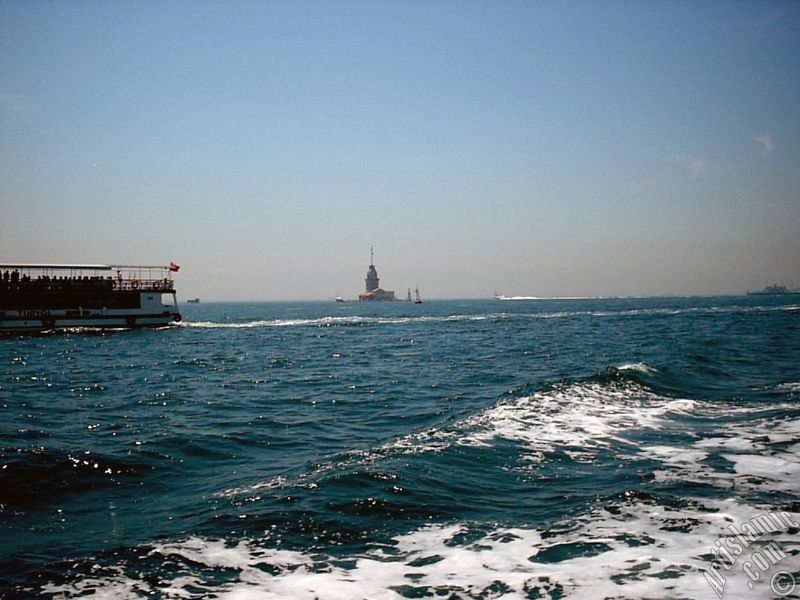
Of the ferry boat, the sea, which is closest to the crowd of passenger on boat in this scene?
the ferry boat

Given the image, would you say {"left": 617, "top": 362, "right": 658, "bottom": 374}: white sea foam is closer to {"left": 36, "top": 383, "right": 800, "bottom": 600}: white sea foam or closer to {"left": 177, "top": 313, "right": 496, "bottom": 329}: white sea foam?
{"left": 36, "top": 383, "right": 800, "bottom": 600}: white sea foam

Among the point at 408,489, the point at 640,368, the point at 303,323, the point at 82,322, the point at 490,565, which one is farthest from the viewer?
the point at 303,323

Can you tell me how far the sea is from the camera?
7.20 m

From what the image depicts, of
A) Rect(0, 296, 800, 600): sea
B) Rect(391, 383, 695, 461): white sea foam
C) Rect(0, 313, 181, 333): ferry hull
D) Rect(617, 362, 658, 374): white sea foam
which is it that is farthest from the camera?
Rect(0, 313, 181, 333): ferry hull

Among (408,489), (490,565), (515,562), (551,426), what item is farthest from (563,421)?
(490,565)

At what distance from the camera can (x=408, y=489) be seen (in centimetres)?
1062

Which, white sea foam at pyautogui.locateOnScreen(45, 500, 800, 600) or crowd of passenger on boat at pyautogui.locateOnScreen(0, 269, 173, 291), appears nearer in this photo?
white sea foam at pyautogui.locateOnScreen(45, 500, 800, 600)

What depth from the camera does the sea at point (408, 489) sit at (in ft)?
23.6

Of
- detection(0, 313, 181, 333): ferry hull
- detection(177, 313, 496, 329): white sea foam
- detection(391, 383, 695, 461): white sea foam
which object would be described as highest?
detection(0, 313, 181, 333): ferry hull

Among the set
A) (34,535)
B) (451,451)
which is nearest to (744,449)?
(451,451)

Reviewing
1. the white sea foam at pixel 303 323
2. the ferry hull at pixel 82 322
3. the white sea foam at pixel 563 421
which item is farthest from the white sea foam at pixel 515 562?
the white sea foam at pixel 303 323

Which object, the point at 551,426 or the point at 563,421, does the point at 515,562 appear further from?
the point at 563,421

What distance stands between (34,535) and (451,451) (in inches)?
353

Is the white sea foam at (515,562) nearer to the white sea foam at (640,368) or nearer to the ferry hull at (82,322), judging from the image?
the white sea foam at (640,368)
